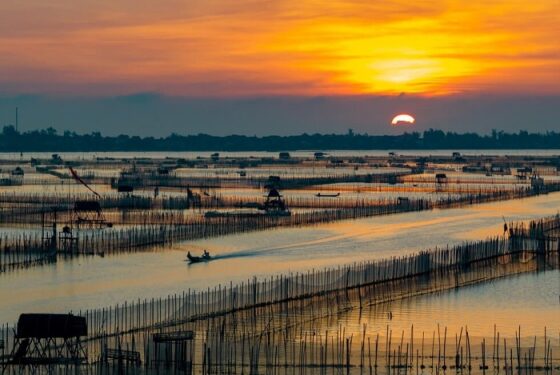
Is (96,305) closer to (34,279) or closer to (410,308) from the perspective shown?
(34,279)

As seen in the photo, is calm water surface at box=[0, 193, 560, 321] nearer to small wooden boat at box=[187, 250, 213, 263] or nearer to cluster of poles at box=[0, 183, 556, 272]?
small wooden boat at box=[187, 250, 213, 263]

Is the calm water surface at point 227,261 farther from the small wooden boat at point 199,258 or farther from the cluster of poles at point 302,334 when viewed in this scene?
the cluster of poles at point 302,334

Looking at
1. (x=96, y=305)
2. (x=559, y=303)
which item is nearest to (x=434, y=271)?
(x=559, y=303)

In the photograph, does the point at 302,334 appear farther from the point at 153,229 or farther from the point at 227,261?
the point at 153,229

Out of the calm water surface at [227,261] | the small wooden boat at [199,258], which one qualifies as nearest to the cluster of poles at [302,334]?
the calm water surface at [227,261]

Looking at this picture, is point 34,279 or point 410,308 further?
point 34,279

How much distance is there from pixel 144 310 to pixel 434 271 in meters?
10.4

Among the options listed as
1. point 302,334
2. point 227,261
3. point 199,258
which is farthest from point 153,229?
point 302,334

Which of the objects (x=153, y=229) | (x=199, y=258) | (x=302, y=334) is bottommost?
(x=302, y=334)

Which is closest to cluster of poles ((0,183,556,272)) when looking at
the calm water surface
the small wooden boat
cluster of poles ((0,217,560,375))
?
the calm water surface

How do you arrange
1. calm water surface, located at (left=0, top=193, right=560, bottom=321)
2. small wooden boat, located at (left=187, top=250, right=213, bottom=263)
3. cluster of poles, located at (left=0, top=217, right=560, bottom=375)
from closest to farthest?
cluster of poles, located at (left=0, top=217, right=560, bottom=375), calm water surface, located at (left=0, top=193, right=560, bottom=321), small wooden boat, located at (left=187, top=250, right=213, bottom=263)

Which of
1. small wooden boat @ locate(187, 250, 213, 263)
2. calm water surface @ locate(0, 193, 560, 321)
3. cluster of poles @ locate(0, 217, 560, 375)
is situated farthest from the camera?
small wooden boat @ locate(187, 250, 213, 263)

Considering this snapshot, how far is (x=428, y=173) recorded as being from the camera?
97.6m

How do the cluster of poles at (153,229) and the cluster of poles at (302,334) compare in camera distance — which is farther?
the cluster of poles at (153,229)
